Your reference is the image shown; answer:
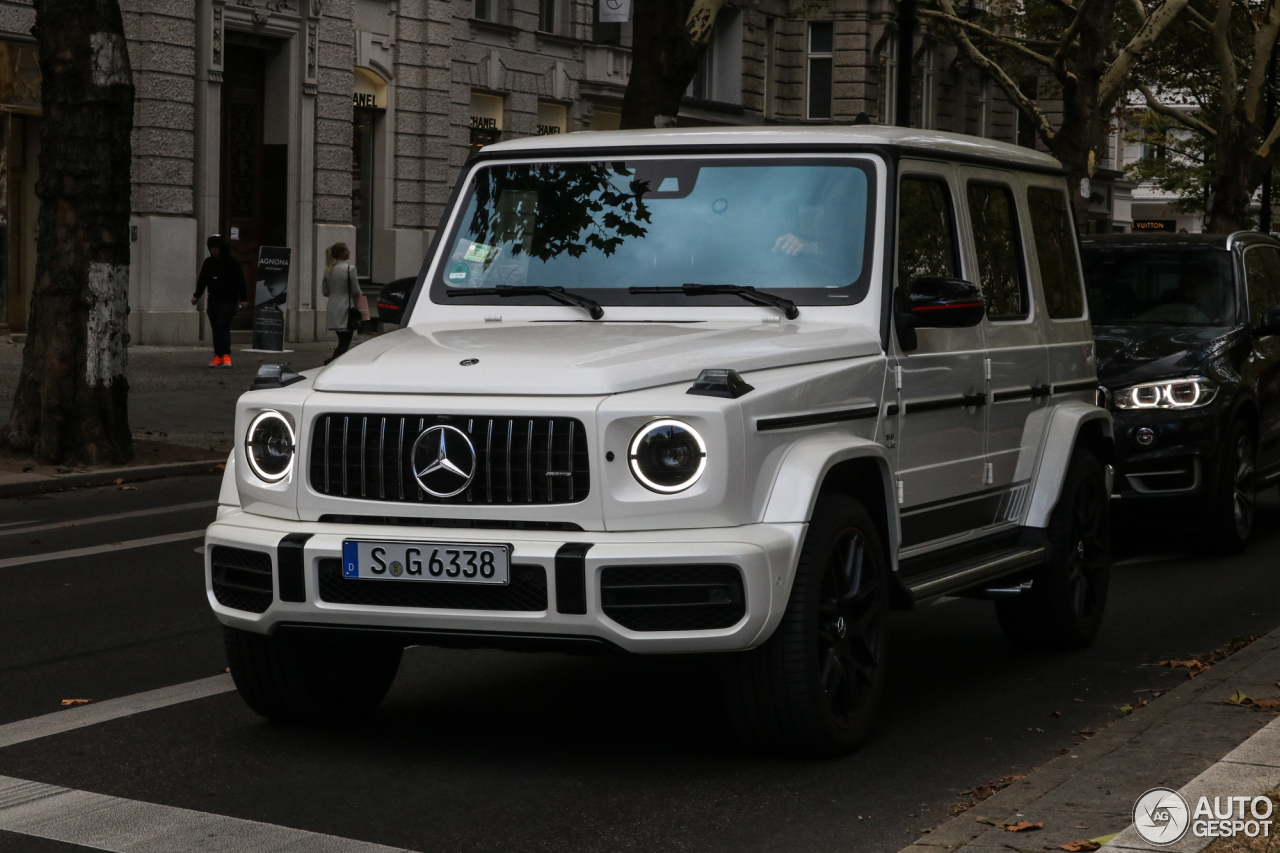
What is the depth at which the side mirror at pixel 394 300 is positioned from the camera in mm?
6666

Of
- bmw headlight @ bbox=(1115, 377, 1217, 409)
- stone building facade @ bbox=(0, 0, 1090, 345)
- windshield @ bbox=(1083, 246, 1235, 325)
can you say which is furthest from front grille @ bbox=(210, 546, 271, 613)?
stone building facade @ bbox=(0, 0, 1090, 345)

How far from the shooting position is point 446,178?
109 ft

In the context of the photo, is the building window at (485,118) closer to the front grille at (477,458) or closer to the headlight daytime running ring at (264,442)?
the headlight daytime running ring at (264,442)

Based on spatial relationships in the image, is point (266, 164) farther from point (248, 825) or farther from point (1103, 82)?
point (248, 825)

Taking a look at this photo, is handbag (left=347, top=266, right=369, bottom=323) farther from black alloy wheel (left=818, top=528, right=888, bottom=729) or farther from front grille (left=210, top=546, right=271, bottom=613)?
black alloy wheel (left=818, top=528, right=888, bottom=729)

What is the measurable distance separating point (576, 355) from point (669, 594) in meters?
0.79

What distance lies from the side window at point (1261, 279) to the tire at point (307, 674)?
6773mm

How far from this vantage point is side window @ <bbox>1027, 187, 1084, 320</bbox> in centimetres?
759

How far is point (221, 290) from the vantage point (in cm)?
2470

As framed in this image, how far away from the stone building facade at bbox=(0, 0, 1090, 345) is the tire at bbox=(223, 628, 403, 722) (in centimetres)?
1576

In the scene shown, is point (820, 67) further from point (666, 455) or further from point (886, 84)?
point (666, 455)

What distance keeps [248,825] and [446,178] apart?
2890 centimetres

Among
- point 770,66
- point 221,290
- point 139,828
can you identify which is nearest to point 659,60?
point 221,290

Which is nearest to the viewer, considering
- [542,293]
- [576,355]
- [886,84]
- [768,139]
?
[576,355]
